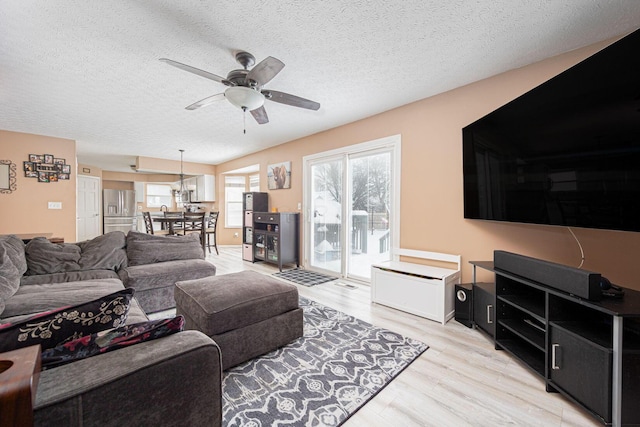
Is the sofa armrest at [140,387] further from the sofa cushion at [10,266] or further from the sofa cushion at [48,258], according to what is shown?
the sofa cushion at [48,258]

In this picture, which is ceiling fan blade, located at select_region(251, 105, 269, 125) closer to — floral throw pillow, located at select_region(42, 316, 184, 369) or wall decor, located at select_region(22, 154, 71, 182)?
floral throw pillow, located at select_region(42, 316, 184, 369)

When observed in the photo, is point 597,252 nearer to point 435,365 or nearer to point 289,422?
point 435,365

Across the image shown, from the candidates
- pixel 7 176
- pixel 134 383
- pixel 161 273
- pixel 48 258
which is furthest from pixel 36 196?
Answer: pixel 134 383

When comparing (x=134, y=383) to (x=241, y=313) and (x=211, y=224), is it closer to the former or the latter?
(x=241, y=313)

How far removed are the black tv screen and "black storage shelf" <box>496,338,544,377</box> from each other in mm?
953

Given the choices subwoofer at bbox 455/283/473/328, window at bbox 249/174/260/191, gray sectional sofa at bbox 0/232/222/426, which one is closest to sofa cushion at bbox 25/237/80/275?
gray sectional sofa at bbox 0/232/222/426

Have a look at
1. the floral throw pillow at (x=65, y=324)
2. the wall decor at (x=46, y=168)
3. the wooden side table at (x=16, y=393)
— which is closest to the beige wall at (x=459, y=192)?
the floral throw pillow at (x=65, y=324)

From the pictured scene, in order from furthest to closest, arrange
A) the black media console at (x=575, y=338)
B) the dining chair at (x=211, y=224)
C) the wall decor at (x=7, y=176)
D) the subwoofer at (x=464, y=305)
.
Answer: the dining chair at (x=211, y=224) < the wall decor at (x=7, y=176) < the subwoofer at (x=464, y=305) < the black media console at (x=575, y=338)

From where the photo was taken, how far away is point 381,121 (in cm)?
364

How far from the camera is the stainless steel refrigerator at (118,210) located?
26.5ft

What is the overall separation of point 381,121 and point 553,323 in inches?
113

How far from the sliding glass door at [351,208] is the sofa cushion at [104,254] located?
2.78 m

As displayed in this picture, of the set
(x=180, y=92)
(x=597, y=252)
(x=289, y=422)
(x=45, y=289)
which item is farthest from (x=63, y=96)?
(x=597, y=252)

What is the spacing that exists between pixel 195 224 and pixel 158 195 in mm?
4274
